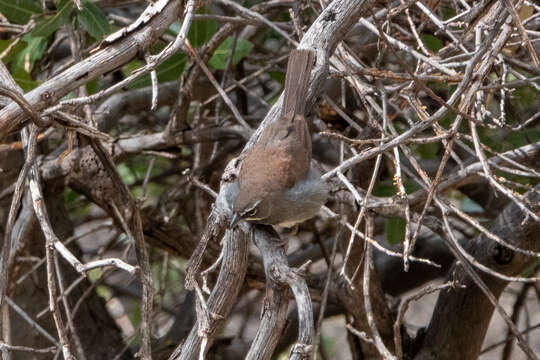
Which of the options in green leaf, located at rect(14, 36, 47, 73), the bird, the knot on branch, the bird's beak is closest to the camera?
the knot on branch

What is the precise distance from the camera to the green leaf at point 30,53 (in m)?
4.08

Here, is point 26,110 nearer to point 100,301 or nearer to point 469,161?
point 469,161

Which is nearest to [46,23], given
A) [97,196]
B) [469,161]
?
[97,196]

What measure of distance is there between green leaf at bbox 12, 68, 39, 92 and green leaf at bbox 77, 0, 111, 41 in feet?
1.47

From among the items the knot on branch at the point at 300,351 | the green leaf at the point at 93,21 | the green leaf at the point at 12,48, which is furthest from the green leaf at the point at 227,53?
the knot on branch at the point at 300,351

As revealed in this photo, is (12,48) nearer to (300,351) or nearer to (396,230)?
(396,230)

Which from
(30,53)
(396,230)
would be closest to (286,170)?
(396,230)

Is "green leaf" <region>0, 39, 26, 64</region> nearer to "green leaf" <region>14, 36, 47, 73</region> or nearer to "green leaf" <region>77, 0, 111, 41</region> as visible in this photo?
"green leaf" <region>14, 36, 47, 73</region>

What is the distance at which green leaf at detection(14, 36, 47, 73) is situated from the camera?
4.08m

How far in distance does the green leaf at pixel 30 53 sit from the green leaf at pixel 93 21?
47cm

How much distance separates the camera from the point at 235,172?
296 cm

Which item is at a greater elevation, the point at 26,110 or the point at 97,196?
the point at 26,110

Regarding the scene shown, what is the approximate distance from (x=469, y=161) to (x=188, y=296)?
2.19m

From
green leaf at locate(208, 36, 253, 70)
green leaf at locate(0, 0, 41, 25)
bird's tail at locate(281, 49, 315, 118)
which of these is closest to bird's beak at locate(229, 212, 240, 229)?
bird's tail at locate(281, 49, 315, 118)
